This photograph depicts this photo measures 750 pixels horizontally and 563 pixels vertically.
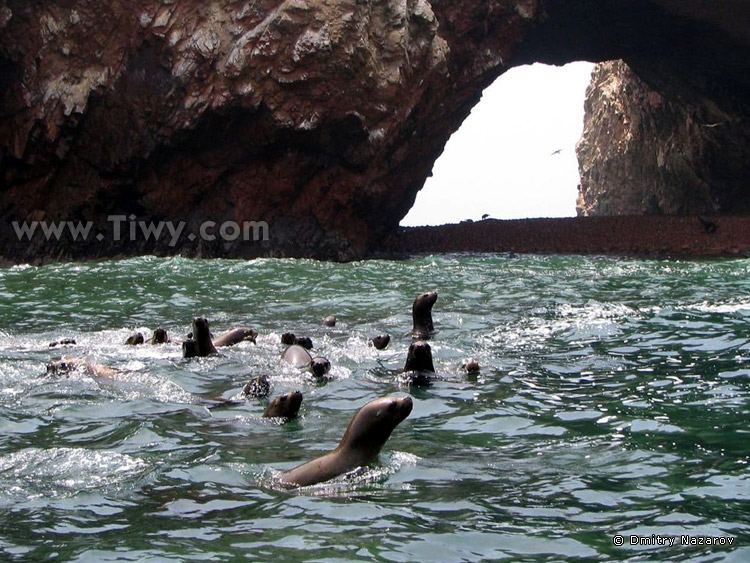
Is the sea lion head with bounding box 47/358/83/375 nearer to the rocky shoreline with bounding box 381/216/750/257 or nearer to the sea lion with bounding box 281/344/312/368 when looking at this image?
the sea lion with bounding box 281/344/312/368

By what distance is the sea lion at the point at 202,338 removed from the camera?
337 inches

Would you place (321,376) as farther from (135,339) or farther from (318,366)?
(135,339)

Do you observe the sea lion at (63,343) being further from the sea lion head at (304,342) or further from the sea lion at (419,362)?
the sea lion at (419,362)

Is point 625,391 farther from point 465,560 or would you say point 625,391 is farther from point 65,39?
point 65,39

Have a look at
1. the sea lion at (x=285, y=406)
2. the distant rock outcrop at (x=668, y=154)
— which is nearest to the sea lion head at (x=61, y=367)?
the sea lion at (x=285, y=406)

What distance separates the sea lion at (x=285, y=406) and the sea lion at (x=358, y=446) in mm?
1149

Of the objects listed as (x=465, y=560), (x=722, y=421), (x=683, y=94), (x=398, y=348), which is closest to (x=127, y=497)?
(x=465, y=560)

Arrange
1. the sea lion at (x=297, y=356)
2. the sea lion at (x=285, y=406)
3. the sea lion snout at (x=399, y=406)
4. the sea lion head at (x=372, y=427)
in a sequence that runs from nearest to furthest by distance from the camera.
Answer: the sea lion head at (x=372, y=427) → the sea lion snout at (x=399, y=406) → the sea lion at (x=285, y=406) → the sea lion at (x=297, y=356)

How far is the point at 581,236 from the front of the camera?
2422 cm

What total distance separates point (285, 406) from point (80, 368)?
2.27 meters

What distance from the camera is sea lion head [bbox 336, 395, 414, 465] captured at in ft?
16.4

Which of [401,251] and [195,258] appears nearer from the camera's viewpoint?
[195,258]

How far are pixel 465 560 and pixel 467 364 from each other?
4.27 m

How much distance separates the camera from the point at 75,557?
3680 millimetres
